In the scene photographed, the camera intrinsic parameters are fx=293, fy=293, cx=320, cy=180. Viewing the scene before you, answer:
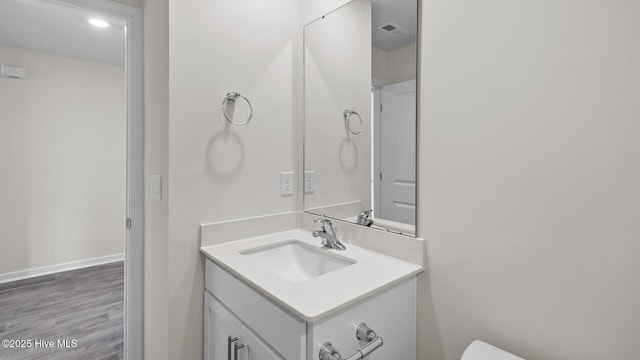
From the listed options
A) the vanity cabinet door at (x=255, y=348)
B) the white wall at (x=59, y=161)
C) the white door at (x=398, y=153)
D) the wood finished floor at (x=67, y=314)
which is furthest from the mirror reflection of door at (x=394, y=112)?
the white wall at (x=59, y=161)

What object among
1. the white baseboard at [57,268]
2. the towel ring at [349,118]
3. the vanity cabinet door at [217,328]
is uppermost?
the towel ring at [349,118]

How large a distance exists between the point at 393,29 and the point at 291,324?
45.8 inches

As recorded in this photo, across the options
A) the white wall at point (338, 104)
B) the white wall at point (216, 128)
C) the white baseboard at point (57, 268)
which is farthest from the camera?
the white baseboard at point (57, 268)

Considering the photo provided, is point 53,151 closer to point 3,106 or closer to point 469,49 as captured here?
point 3,106

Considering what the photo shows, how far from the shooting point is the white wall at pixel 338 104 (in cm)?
137

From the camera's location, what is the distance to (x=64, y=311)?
2.42 m

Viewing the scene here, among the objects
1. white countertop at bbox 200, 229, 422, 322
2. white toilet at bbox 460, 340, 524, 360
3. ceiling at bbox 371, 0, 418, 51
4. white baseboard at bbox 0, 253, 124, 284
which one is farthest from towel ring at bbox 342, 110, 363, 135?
white baseboard at bbox 0, 253, 124, 284

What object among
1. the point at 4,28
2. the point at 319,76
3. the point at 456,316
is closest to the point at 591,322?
the point at 456,316

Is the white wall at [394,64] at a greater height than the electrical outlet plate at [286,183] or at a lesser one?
greater

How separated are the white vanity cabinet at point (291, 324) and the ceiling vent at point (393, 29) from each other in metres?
0.96

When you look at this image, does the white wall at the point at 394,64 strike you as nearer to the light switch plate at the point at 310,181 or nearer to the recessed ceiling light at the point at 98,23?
the light switch plate at the point at 310,181

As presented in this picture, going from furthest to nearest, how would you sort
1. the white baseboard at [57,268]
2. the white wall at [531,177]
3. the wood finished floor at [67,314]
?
the white baseboard at [57,268]
the wood finished floor at [67,314]
the white wall at [531,177]

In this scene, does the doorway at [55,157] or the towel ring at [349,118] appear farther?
the doorway at [55,157]

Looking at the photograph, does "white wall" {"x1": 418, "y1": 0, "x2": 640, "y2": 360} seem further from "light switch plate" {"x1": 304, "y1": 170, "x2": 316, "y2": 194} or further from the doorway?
the doorway
